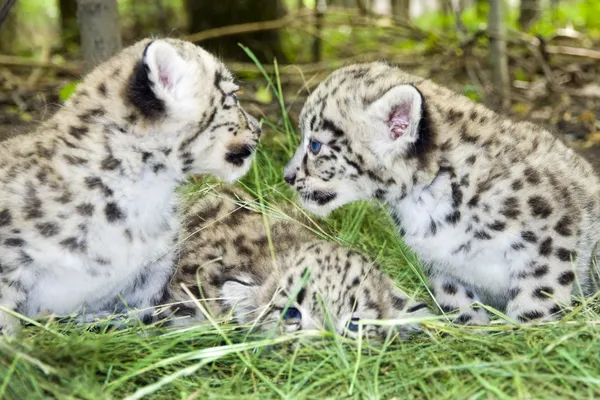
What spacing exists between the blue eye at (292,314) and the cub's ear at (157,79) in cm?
143

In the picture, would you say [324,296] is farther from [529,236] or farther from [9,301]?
[9,301]

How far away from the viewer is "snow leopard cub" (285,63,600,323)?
16.9 ft

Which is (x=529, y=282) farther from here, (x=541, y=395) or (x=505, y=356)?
(x=541, y=395)

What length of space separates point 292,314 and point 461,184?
4.49ft

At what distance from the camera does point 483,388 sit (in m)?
4.31

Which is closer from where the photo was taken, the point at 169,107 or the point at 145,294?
the point at 169,107

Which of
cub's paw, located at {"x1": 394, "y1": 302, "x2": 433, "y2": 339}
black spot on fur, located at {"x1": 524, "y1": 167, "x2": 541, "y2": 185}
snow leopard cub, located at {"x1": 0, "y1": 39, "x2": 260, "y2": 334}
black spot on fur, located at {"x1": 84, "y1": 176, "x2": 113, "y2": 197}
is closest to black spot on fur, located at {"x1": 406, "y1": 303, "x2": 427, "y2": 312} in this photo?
cub's paw, located at {"x1": 394, "y1": 302, "x2": 433, "y2": 339}

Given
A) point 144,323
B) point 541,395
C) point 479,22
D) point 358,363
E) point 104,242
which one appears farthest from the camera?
point 479,22

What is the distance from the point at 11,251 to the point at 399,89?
99.3 inches

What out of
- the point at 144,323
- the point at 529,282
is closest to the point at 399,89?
the point at 529,282

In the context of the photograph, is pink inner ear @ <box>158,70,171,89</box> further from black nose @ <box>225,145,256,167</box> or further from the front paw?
the front paw

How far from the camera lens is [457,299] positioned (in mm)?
5785

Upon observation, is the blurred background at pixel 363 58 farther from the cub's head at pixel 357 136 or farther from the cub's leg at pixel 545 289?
the cub's leg at pixel 545 289

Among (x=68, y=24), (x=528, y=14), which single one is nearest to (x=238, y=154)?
(x=68, y=24)
